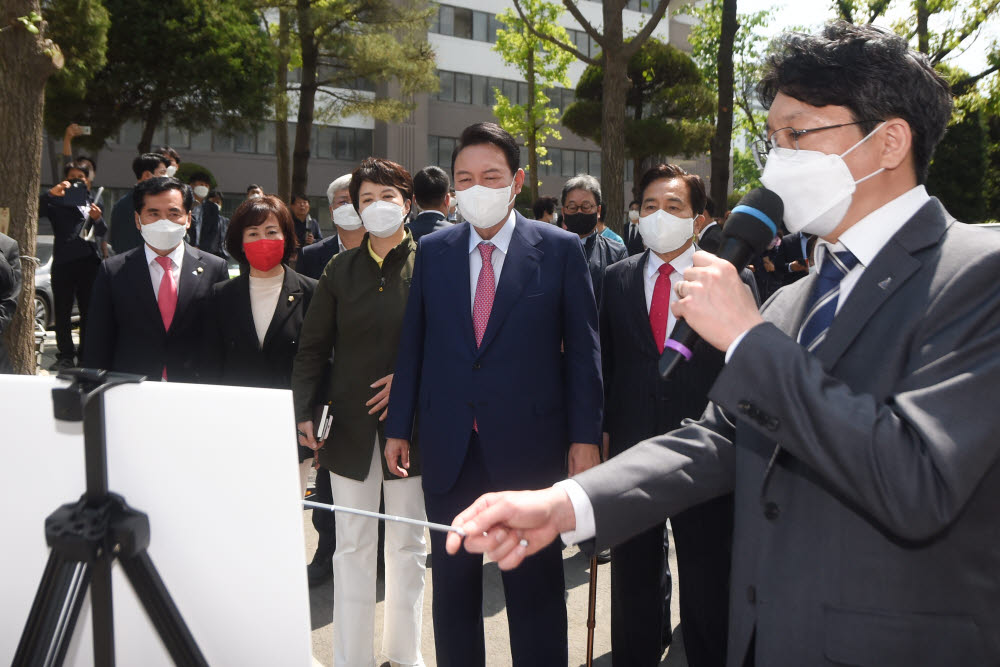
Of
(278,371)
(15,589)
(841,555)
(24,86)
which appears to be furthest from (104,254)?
(841,555)

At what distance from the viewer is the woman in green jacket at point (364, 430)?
3.53 m

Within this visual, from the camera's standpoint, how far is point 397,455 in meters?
3.33

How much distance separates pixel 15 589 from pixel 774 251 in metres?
10.0

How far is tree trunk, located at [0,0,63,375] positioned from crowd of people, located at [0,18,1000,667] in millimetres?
1644

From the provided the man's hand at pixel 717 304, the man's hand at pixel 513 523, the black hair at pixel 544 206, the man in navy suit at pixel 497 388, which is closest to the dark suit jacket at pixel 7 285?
the man in navy suit at pixel 497 388

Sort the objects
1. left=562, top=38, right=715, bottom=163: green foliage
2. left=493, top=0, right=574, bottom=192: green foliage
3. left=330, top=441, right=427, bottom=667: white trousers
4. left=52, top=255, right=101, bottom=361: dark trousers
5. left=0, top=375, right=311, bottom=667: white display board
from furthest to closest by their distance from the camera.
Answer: left=493, top=0, right=574, bottom=192: green foliage
left=562, top=38, right=715, bottom=163: green foliage
left=52, top=255, right=101, bottom=361: dark trousers
left=330, top=441, right=427, bottom=667: white trousers
left=0, top=375, right=311, bottom=667: white display board

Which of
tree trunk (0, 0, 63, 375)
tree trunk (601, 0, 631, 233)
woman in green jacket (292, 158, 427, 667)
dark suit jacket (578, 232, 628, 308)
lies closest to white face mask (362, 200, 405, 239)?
woman in green jacket (292, 158, 427, 667)

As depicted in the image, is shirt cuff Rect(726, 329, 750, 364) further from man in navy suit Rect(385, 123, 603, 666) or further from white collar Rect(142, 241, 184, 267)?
white collar Rect(142, 241, 184, 267)

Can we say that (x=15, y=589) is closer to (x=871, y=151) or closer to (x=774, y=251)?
(x=871, y=151)

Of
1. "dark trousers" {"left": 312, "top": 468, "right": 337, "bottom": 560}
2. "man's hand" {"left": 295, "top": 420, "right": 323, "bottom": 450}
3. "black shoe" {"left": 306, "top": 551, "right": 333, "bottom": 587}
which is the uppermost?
"man's hand" {"left": 295, "top": 420, "right": 323, "bottom": 450}

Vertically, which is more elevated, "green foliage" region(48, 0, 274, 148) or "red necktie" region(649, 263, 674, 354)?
"green foliage" region(48, 0, 274, 148)

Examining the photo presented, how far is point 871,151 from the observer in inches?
66.7

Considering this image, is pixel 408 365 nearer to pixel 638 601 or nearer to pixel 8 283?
pixel 638 601

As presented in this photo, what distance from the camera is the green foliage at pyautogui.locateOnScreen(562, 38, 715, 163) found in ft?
93.5
